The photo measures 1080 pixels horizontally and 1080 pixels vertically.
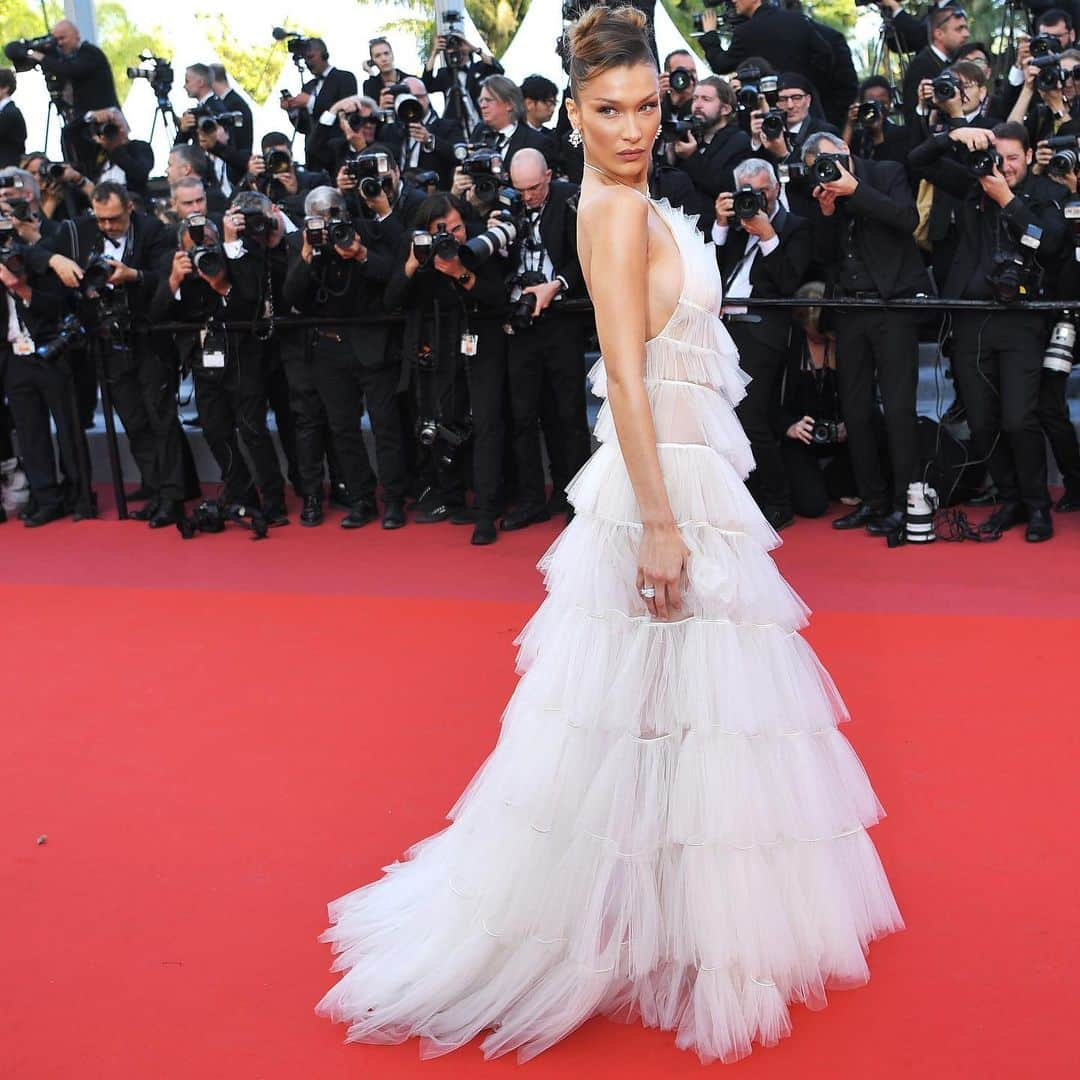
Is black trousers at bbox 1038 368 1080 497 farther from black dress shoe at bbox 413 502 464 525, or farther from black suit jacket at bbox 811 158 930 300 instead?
black dress shoe at bbox 413 502 464 525

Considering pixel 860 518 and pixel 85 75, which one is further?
pixel 85 75

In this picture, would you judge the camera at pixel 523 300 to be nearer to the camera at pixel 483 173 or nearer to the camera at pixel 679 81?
the camera at pixel 483 173

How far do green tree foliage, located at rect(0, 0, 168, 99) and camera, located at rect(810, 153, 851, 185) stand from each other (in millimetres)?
7531

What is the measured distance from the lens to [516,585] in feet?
17.0

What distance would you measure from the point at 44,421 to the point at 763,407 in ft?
11.9

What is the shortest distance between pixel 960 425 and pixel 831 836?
4.05m

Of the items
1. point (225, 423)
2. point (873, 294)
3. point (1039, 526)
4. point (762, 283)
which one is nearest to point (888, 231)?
point (873, 294)

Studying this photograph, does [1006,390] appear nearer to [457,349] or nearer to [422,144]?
[457,349]

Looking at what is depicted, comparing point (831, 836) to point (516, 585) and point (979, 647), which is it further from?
point (516, 585)

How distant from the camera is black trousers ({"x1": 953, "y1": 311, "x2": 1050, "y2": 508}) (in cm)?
533

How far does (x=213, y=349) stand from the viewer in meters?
6.30

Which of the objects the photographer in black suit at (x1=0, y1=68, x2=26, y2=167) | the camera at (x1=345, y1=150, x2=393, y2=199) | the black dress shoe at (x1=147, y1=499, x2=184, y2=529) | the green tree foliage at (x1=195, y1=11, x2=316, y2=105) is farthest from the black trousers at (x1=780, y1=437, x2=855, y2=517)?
the green tree foliage at (x1=195, y1=11, x2=316, y2=105)

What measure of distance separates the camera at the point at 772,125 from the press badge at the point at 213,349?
2.62m

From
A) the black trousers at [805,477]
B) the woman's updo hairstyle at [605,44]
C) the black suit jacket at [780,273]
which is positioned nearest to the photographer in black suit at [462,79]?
the black suit jacket at [780,273]
